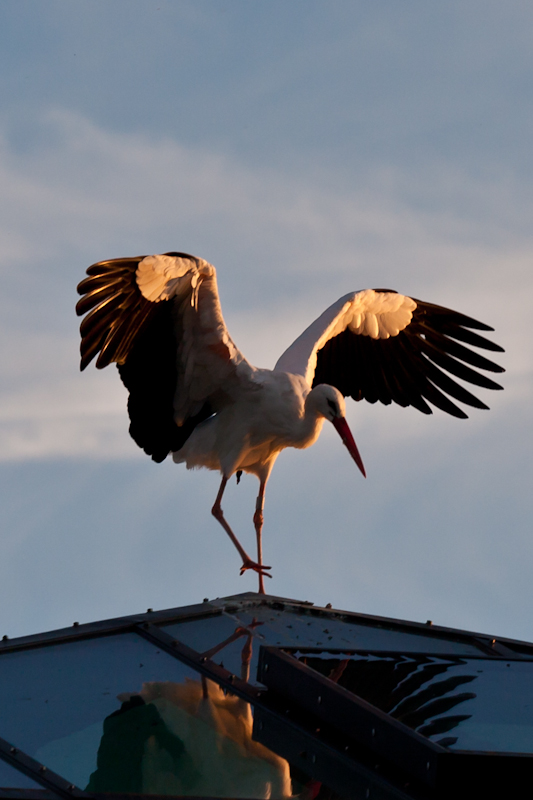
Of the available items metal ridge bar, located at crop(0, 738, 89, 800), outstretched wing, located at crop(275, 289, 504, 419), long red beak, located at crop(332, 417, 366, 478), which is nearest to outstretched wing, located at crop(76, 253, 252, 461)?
long red beak, located at crop(332, 417, 366, 478)

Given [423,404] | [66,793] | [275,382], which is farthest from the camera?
[423,404]

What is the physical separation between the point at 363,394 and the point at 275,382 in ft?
6.35

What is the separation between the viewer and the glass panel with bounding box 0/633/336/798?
10.2ft

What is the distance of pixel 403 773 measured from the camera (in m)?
3.10

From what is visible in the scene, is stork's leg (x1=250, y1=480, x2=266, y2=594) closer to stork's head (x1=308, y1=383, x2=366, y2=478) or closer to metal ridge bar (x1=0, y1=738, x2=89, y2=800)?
stork's head (x1=308, y1=383, x2=366, y2=478)

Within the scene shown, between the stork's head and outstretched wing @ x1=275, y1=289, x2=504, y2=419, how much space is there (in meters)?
1.41

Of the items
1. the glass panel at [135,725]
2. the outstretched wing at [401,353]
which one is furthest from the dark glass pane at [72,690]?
the outstretched wing at [401,353]

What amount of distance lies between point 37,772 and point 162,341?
520cm

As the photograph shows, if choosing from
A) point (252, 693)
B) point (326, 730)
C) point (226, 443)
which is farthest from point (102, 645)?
point (226, 443)

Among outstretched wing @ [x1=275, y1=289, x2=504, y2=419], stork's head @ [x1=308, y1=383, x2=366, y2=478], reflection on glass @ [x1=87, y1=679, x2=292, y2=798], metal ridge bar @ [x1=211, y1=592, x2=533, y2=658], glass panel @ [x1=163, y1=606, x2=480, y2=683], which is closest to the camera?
reflection on glass @ [x1=87, y1=679, x2=292, y2=798]

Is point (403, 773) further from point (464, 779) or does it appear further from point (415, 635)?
point (415, 635)

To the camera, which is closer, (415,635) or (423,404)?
(415,635)

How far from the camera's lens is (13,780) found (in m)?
2.97

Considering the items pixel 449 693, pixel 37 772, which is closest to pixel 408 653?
pixel 449 693
